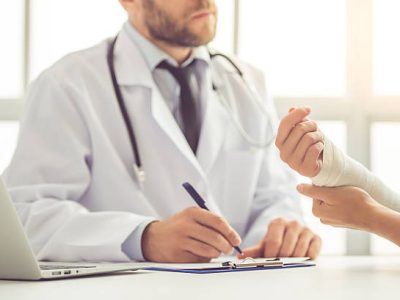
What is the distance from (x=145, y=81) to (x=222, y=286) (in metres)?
1.05

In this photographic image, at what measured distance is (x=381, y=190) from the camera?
4.00ft

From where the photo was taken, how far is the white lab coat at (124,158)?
65.3 inches

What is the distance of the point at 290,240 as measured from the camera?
1472 millimetres

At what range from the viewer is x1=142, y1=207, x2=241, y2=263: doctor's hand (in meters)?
1.26

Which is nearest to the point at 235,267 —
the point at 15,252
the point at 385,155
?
the point at 15,252

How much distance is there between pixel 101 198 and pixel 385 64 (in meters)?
1.07

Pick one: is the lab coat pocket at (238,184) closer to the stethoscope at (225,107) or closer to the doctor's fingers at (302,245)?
the stethoscope at (225,107)

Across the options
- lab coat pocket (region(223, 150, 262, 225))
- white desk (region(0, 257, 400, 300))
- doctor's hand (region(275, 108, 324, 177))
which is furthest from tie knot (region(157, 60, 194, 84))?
white desk (region(0, 257, 400, 300))

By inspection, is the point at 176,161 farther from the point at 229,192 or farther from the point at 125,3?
the point at 125,3

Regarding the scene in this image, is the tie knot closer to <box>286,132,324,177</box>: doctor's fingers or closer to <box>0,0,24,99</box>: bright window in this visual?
<box>0,0,24,99</box>: bright window

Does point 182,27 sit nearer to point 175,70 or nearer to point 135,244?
point 175,70

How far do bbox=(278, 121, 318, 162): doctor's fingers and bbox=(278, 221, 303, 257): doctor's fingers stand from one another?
1.24 ft

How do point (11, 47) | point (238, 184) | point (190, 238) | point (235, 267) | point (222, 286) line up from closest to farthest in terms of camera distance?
point (222, 286)
point (235, 267)
point (190, 238)
point (238, 184)
point (11, 47)

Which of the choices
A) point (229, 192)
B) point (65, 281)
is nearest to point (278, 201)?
point (229, 192)
